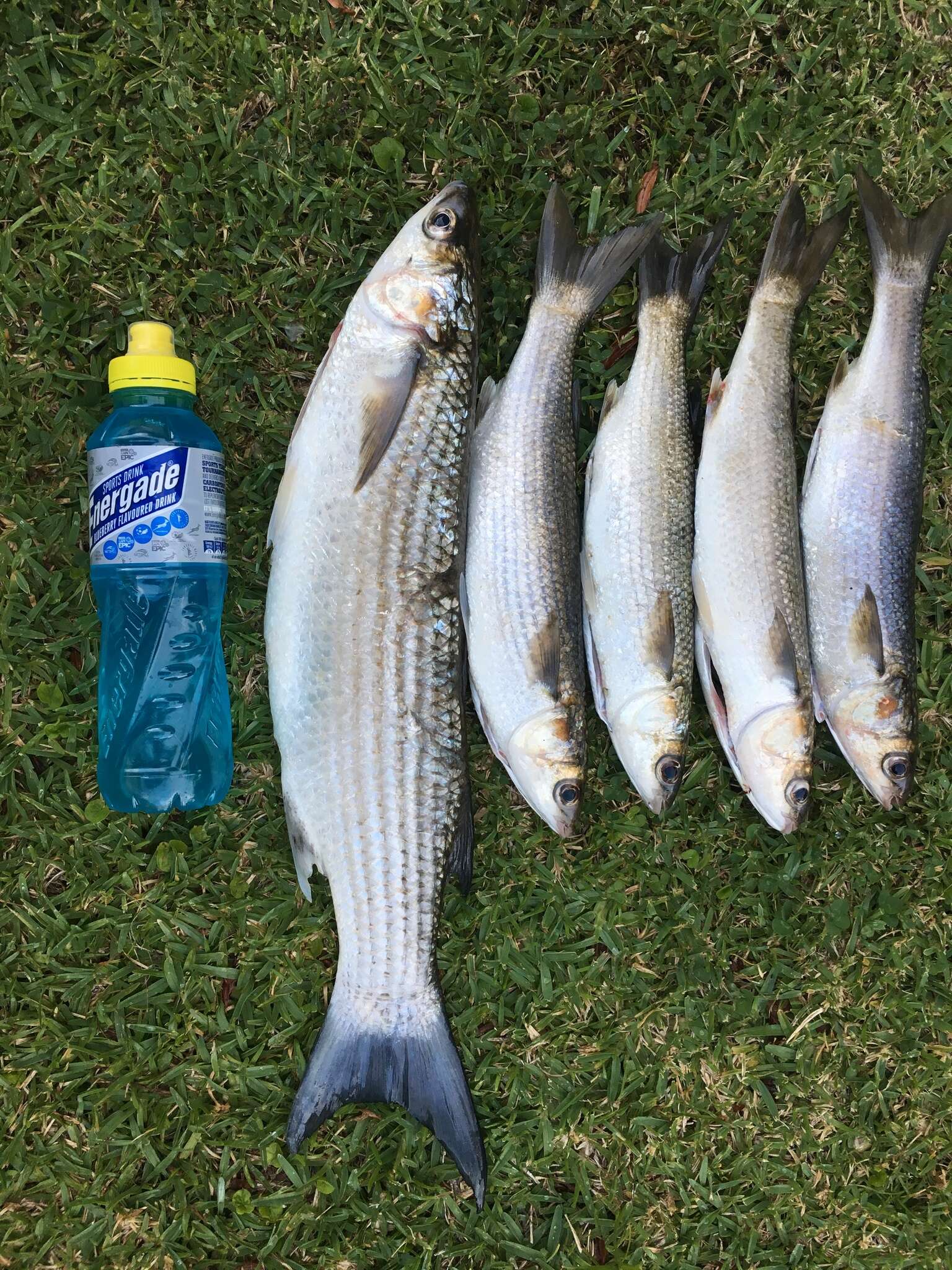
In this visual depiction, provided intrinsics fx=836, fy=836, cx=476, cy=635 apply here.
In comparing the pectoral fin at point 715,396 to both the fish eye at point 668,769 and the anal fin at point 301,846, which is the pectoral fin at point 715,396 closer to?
the fish eye at point 668,769

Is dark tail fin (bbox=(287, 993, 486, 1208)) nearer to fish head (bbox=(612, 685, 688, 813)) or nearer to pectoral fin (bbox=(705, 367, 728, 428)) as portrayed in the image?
fish head (bbox=(612, 685, 688, 813))

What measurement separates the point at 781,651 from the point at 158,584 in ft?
7.14

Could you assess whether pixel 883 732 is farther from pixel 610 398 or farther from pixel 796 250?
pixel 796 250

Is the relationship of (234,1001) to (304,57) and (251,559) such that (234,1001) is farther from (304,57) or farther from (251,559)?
(304,57)

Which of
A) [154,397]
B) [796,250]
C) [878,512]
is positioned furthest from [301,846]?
[796,250]

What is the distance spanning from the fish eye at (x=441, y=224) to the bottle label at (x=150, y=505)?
1031 mm

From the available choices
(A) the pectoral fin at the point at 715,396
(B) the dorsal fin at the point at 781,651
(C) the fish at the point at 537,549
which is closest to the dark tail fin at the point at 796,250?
(A) the pectoral fin at the point at 715,396

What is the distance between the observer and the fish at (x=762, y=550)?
3.02 metres

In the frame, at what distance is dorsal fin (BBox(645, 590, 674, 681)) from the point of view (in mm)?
2941

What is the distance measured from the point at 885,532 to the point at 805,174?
4.71ft

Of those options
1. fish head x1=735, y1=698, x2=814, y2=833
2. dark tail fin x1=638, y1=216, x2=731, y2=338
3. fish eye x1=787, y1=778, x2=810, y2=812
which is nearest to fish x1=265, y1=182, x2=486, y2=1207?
dark tail fin x1=638, y1=216, x2=731, y2=338

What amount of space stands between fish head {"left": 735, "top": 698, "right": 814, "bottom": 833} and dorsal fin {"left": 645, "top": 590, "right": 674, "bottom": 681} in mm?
400

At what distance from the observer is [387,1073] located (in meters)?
2.79

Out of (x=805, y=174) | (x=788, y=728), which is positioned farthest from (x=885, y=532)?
(x=805, y=174)
